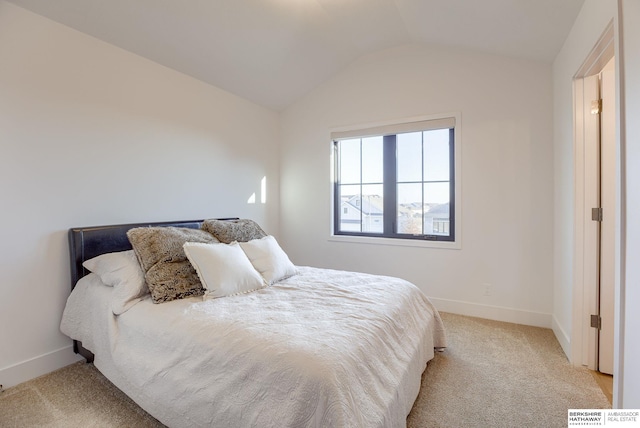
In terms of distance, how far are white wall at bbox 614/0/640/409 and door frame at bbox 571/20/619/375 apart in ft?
2.82

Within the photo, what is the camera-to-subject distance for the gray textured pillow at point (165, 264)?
1.87 m

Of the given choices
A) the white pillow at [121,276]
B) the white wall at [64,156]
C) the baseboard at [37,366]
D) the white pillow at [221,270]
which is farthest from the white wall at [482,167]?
the baseboard at [37,366]

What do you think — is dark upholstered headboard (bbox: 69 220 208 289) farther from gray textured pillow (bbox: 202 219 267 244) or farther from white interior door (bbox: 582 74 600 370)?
white interior door (bbox: 582 74 600 370)

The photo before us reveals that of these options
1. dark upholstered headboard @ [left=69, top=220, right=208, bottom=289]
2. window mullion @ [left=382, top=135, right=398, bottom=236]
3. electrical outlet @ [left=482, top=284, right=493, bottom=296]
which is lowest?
electrical outlet @ [left=482, top=284, right=493, bottom=296]

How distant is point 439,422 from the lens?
62.7 inches

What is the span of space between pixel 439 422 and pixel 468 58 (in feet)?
10.4

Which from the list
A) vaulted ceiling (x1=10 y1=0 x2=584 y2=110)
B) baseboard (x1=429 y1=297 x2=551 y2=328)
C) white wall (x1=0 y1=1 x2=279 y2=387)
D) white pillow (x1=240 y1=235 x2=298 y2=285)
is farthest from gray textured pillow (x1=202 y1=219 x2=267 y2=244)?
baseboard (x1=429 y1=297 x2=551 y2=328)

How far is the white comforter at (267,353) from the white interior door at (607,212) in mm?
1192

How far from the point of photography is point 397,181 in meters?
3.52

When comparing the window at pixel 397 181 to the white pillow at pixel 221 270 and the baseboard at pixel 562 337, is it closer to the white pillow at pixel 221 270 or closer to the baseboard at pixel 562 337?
the baseboard at pixel 562 337

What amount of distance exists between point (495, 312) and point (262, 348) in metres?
2.66

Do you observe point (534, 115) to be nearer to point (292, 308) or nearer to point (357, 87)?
point (357, 87)

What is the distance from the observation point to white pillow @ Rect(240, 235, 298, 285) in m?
2.29

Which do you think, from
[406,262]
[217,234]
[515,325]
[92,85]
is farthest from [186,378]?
[515,325]
